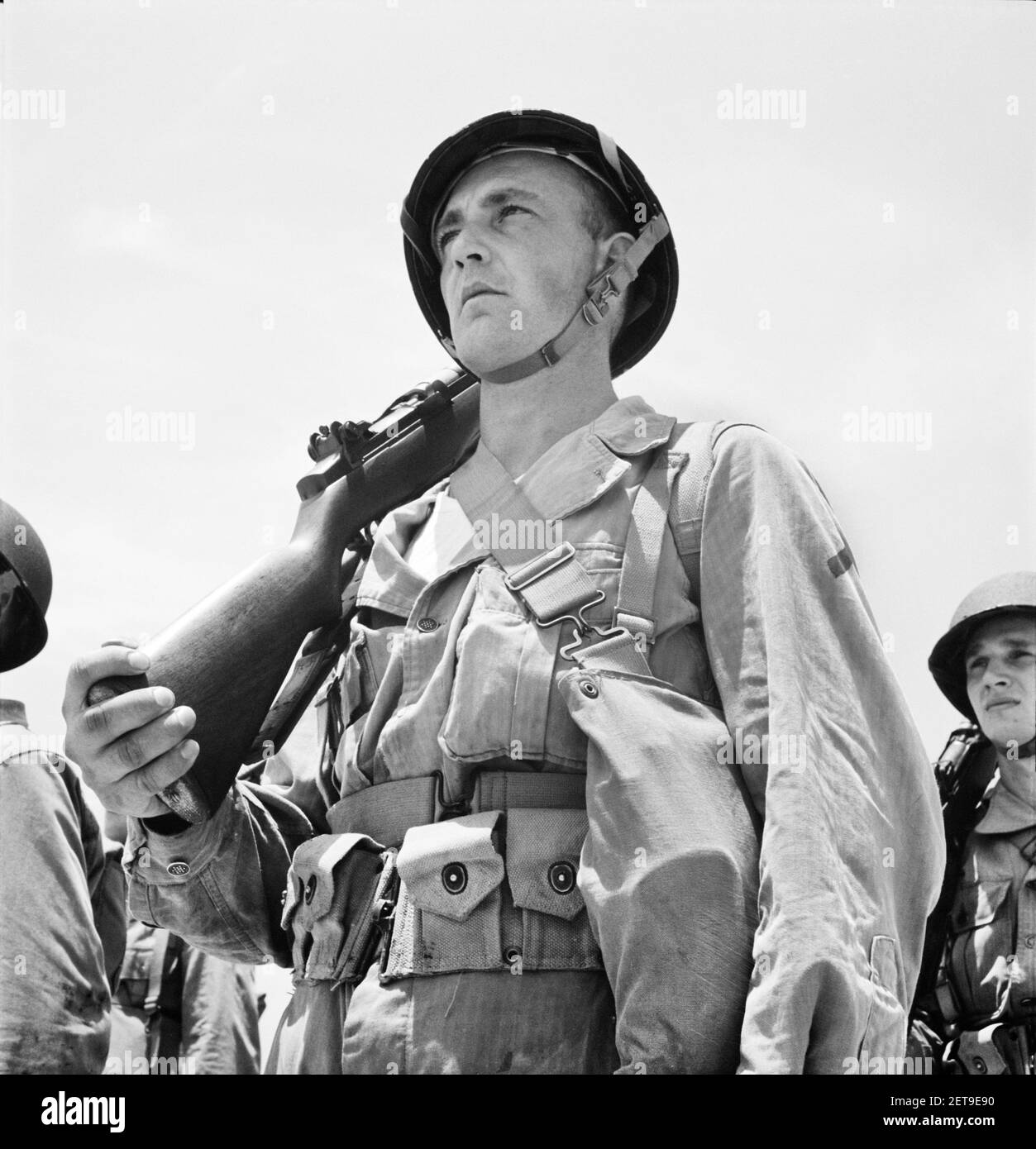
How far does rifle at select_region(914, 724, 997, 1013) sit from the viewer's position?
26.3 ft

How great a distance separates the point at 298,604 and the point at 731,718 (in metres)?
1.30

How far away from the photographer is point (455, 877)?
14.8 feet

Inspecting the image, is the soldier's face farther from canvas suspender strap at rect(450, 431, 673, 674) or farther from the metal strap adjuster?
canvas suspender strap at rect(450, 431, 673, 674)

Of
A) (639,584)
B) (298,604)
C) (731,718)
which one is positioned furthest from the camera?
(298,604)

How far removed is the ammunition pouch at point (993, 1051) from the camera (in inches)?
299

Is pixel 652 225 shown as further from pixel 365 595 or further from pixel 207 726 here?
pixel 207 726

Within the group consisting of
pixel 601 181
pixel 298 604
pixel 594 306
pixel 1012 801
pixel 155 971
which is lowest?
pixel 155 971

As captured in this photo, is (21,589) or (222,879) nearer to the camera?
(222,879)

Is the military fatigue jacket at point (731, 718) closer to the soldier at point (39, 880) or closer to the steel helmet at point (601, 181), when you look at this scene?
Result: the steel helmet at point (601, 181)

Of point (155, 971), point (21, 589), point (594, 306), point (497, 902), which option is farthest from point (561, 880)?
point (155, 971)

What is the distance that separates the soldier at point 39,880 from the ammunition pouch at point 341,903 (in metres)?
1.49

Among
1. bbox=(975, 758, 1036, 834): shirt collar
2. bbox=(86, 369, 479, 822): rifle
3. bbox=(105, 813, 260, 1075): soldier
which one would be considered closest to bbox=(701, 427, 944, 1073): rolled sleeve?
bbox=(86, 369, 479, 822): rifle

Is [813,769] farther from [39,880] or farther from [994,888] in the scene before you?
[994,888]
